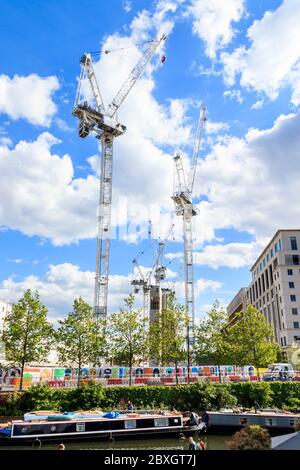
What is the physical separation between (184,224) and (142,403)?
89.8 meters

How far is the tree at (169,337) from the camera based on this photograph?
50.7 meters

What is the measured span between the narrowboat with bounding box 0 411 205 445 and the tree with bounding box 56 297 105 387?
11741 millimetres

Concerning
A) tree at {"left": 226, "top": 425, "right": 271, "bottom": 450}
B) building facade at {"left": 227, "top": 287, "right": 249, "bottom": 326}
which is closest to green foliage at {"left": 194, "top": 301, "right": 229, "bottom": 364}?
tree at {"left": 226, "top": 425, "right": 271, "bottom": 450}

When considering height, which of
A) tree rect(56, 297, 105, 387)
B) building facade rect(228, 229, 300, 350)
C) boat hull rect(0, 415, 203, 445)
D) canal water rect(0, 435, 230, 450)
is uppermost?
building facade rect(228, 229, 300, 350)

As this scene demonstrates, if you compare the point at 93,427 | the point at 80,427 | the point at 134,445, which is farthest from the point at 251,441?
the point at 80,427

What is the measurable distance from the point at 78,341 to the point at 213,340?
17586 millimetres

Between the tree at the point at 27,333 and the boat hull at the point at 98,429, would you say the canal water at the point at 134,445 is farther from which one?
the tree at the point at 27,333

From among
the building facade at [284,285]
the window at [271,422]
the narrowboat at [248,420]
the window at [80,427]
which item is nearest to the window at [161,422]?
the narrowboat at [248,420]

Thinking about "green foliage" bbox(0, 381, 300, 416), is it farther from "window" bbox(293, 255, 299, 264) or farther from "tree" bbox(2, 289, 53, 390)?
"window" bbox(293, 255, 299, 264)

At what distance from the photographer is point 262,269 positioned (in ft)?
375

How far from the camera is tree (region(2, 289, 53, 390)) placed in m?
44.4

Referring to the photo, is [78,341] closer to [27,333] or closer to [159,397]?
[27,333]

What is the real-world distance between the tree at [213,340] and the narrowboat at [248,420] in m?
14.7

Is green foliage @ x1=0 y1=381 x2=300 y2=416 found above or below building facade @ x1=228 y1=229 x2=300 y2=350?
below
